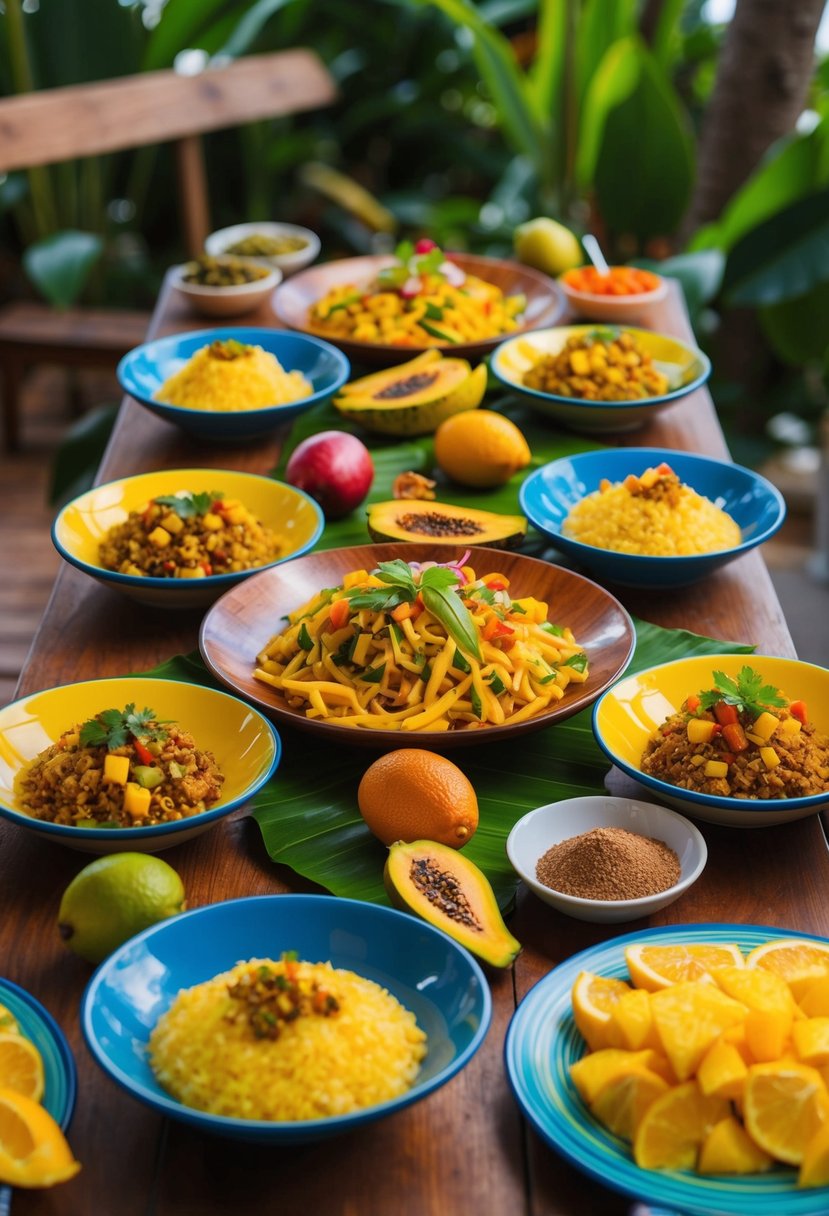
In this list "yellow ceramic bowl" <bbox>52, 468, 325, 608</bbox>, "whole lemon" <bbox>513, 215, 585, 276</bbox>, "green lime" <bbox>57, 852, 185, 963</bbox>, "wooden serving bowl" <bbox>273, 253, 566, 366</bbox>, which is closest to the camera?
"green lime" <bbox>57, 852, 185, 963</bbox>

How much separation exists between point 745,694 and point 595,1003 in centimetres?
45

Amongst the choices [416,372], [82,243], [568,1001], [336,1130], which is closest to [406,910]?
[568,1001]

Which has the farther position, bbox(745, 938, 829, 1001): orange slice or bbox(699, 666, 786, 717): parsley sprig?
bbox(699, 666, 786, 717): parsley sprig

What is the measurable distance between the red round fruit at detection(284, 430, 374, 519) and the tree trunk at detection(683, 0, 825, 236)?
9.92 feet

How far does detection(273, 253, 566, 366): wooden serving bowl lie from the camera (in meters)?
2.72

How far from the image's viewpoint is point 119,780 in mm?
1391

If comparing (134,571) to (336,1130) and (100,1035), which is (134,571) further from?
(336,1130)

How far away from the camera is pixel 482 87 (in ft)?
19.9

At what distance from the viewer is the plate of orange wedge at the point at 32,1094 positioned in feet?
3.30

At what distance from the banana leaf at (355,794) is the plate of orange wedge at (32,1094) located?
331mm

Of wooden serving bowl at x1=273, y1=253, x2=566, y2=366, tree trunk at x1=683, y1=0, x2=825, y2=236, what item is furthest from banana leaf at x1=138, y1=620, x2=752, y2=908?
tree trunk at x1=683, y1=0, x2=825, y2=236

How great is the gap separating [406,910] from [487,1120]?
0.24 metres

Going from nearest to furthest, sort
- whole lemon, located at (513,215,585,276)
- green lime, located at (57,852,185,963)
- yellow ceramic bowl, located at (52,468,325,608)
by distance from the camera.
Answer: green lime, located at (57,852,185,963) < yellow ceramic bowl, located at (52,468,325,608) < whole lemon, located at (513,215,585,276)

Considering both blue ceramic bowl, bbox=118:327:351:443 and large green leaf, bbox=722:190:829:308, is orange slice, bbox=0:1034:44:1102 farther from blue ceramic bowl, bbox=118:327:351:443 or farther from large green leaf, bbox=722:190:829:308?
large green leaf, bbox=722:190:829:308
